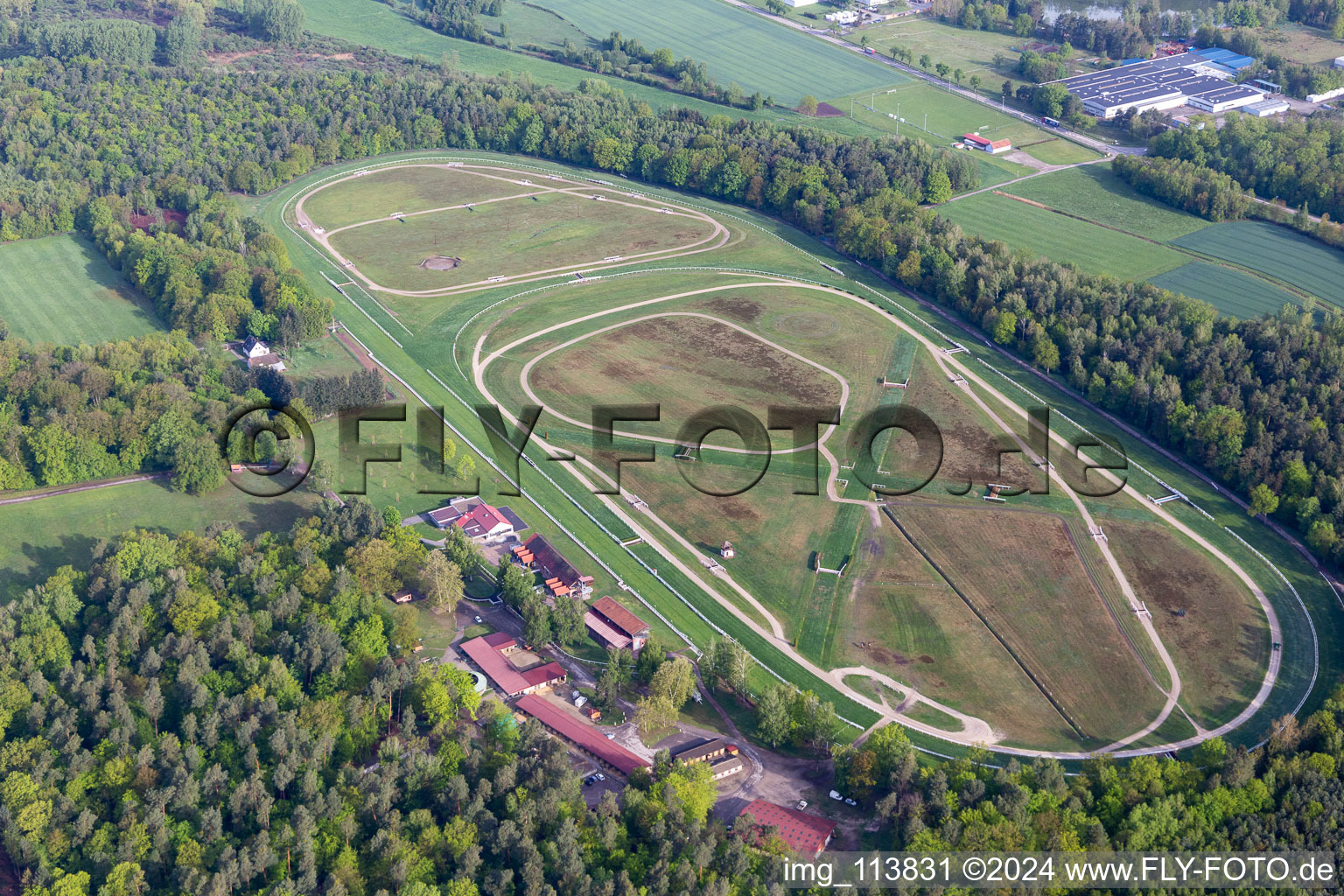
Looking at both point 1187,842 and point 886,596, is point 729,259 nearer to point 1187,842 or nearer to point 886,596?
point 886,596

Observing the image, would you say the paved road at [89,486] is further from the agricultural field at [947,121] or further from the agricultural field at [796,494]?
the agricultural field at [947,121]

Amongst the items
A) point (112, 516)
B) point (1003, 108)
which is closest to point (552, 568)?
point (112, 516)

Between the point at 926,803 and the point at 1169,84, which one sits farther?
the point at 1169,84

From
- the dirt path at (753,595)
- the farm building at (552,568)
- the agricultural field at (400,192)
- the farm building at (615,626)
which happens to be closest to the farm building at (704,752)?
the farm building at (615,626)

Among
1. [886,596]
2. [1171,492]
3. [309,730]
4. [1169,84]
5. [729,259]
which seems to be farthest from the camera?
[1169,84]

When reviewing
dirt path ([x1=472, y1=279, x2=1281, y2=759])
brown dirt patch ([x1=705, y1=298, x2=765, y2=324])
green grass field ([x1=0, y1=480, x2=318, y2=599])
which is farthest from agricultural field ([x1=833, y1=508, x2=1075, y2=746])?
green grass field ([x1=0, y1=480, x2=318, y2=599])

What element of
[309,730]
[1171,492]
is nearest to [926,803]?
[309,730]
